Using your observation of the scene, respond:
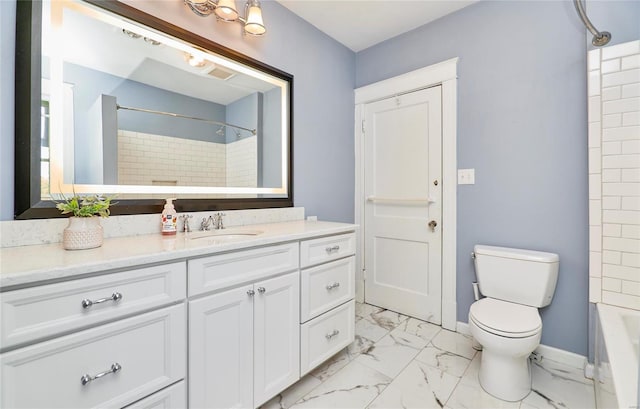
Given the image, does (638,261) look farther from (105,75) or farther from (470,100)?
(105,75)

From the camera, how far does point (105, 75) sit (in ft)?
4.21

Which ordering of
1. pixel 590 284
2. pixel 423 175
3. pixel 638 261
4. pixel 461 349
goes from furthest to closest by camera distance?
pixel 423 175 → pixel 461 349 → pixel 590 284 → pixel 638 261

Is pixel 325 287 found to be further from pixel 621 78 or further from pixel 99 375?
pixel 621 78

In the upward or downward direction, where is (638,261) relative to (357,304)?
upward

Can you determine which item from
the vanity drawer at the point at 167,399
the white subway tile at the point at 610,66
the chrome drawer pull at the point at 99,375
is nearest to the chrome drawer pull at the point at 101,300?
the chrome drawer pull at the point at 99,375

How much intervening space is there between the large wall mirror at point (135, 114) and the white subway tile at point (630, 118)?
1946mm

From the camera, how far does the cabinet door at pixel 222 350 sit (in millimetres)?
1040

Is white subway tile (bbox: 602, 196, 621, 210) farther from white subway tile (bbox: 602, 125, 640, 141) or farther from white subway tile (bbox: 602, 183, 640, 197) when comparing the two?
white subway tile (bbox: 602, 125, 640, 141)

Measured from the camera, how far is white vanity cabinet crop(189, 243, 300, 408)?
1.06m

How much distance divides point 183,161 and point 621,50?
2.38 metres

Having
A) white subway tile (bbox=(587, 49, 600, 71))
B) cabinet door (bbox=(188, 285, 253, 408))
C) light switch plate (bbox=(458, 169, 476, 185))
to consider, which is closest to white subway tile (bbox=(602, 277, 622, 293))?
light switch plate (bbox=(458, 169, 476, 185))

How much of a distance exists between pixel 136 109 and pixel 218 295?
1008mm

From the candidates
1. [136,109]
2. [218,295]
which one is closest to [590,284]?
[218,295]

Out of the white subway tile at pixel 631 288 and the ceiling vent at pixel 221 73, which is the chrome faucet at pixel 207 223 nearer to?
the ceiling vent at pixel 221 73
